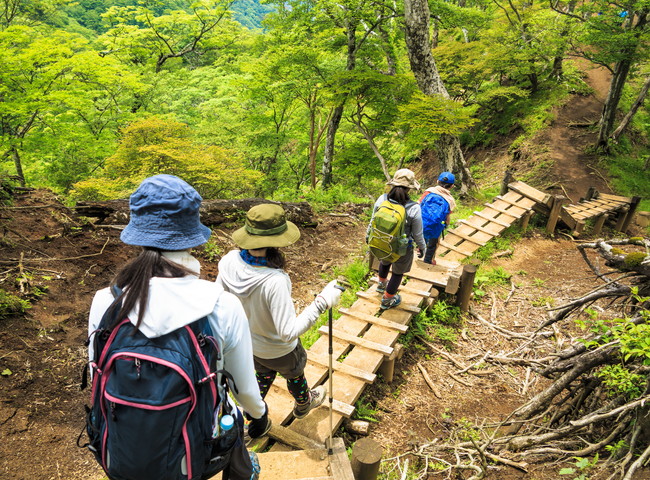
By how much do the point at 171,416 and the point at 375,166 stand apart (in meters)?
12.3

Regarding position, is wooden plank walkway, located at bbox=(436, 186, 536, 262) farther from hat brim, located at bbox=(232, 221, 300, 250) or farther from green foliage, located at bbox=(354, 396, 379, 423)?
hat brim, located at bbox=(232, 221, 300, 250)

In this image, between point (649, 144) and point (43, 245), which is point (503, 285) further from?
point (649, 144)

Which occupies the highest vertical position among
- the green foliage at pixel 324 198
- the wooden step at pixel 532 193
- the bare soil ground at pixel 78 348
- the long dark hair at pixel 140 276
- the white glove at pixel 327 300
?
the long dark hair at pixel 140 276

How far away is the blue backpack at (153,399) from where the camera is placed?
1.37m

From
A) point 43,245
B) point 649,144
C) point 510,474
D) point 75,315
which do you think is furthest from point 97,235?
point 649,144

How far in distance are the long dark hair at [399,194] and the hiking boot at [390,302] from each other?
1489 mm

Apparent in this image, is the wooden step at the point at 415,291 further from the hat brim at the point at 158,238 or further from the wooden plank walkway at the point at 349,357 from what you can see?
the hat brim at the point at 158,238

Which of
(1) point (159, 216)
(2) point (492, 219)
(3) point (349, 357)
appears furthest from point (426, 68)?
(1) point (159, 216)

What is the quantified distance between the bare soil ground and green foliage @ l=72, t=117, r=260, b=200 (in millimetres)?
1374

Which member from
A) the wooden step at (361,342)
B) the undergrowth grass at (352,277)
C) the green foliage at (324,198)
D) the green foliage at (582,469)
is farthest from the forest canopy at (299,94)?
the green foliage at (582,469)

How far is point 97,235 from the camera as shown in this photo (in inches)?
246

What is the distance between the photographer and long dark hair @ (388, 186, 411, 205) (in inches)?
172

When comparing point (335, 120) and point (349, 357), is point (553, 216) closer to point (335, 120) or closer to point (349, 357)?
point (335, 120)

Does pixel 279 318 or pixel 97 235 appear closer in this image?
pixel 279 318
